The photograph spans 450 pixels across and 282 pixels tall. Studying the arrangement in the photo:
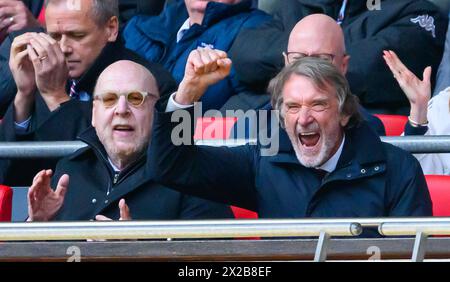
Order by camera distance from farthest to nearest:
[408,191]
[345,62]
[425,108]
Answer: [345,62]
[425,108]
[408,191]

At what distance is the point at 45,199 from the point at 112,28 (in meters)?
1.41

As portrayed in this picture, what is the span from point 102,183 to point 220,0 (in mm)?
1427

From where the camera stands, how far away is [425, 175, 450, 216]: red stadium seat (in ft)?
15.5

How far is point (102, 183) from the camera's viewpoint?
4922 mm

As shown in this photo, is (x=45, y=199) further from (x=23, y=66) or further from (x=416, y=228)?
(x=416, y=228)

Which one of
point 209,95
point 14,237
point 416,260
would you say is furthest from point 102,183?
point 416,260

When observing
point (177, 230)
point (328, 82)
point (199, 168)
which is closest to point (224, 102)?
point (328, 82)

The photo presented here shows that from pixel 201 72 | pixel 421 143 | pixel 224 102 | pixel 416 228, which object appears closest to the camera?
pixel 416 228

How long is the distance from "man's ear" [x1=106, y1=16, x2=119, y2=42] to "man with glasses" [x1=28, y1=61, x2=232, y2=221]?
2.37 feet

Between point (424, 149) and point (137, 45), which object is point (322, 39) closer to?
point (424, 149)

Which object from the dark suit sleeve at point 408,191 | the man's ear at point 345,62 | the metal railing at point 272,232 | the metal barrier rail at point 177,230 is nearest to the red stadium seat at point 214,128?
the man's ear at point 345,62

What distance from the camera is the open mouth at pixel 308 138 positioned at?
4.55 m

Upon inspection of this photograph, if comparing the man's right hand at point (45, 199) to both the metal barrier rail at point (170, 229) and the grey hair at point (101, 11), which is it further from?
the grey hair at point (101, 11)

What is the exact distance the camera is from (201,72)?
4.27 meters
